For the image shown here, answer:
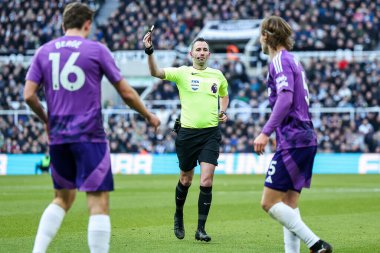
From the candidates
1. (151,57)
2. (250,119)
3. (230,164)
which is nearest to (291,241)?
(151,57)

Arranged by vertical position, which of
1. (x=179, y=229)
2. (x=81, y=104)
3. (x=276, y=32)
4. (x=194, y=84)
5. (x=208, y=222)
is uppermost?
(x=276, y=32)

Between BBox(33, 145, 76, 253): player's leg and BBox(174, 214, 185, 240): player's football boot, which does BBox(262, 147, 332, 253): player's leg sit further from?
BBox(174, 214, 185, 240): player's football boot

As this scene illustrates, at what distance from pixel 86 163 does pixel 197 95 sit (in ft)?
13.8

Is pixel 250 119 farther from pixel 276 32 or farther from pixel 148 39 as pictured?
pixel 276 32

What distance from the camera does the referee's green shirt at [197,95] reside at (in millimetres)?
10852

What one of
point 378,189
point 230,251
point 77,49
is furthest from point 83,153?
point 378,189

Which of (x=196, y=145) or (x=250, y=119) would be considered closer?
(x=196, y=145)

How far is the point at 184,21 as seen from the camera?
40.6 m

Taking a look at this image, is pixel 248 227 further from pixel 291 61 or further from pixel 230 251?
pixel 291 61

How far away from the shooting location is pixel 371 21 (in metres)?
38.2

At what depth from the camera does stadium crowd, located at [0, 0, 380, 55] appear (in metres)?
37.9

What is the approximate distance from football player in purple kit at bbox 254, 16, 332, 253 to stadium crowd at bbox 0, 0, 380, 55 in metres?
30.1

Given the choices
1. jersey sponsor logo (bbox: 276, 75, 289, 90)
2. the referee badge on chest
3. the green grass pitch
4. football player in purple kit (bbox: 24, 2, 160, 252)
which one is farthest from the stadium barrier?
football player in purple kit (bbox: 24, 2, 160, 252)

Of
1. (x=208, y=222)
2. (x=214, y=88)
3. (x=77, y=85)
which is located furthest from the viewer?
(x=208, y=222)
